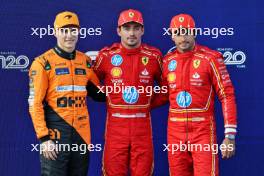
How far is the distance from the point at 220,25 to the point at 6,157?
2.26 meters

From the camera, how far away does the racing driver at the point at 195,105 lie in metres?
A: 3.12

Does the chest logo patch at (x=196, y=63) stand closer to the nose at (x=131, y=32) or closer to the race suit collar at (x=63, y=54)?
the nose at (x=131, y=32)

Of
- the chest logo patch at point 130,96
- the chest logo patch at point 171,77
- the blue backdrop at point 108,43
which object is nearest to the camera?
the chest logo patch at point 171,77

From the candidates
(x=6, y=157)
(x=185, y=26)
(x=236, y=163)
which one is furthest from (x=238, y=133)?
(x=6, y=157)

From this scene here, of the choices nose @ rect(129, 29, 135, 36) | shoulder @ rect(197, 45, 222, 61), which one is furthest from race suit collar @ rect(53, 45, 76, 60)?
shoulder @ rect(197, 45, 222, 61)

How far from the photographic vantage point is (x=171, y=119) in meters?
3.24

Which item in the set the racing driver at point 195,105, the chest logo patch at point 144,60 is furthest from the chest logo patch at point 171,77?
the chest logo patch at point 144,60

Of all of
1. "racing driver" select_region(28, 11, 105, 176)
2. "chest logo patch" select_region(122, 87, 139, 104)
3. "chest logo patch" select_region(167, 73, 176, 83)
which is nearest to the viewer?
"racing driver" select_region(28, 11, 105, 176)

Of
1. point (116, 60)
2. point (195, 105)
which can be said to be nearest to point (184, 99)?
point (195, 105)

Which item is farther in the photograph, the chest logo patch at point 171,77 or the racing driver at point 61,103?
the chest logo patch at point 171,77

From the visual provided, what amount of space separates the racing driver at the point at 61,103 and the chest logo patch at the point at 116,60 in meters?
0.31

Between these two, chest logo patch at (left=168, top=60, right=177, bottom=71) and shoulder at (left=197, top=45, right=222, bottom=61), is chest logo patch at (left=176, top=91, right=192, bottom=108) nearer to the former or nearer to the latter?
chest logo patch at (left=168, top=60, right=177, bottom=71)

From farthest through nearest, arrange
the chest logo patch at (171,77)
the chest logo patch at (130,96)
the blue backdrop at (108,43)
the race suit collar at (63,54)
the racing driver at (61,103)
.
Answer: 1. the blue backdrop at (108,43)
2. the chest logo patch at (130,96)
3. the chest logo patch at (171,77)
4. the race suit collar at (63,54)
5. the racing driver at (61,103)

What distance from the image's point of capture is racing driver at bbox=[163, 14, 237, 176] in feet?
10.2
